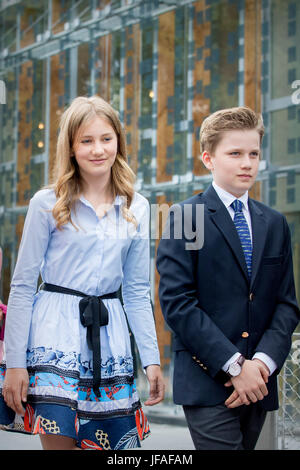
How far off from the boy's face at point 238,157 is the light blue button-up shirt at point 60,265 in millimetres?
380

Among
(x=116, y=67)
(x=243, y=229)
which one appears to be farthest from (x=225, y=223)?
(x=116, y=67)

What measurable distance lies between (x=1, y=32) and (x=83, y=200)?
521 centimetres

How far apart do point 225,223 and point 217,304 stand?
0.26 metres

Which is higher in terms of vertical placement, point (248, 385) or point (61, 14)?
point (61, 14)

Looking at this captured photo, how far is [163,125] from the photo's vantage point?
6.43m

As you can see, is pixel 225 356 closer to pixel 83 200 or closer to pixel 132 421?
pixel 132 421

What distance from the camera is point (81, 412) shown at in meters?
2.44

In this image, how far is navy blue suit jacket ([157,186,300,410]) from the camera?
233cm

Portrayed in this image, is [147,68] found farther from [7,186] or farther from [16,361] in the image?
[16,361]

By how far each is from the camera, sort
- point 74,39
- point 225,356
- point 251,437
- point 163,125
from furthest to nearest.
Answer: point 74,39 → point 163,125 → point 251,437 → point 225,356

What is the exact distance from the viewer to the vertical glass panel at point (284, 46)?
217 inches

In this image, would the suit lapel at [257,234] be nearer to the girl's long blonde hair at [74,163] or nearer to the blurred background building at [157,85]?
the girl's long blonde hair at [74,163]

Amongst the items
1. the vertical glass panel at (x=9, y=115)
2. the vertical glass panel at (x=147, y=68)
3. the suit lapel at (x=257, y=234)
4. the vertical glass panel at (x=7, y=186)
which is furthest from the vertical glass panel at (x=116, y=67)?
the suit lapel at (x=257, y=234)
